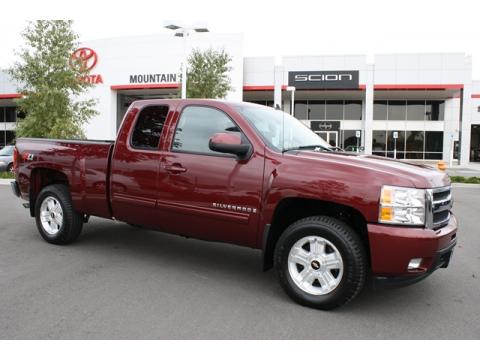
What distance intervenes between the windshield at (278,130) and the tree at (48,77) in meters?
14.1

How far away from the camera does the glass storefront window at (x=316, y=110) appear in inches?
1453

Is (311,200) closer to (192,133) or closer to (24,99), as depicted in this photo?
(192,133)

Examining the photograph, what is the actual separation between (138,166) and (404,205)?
2846 millimetres

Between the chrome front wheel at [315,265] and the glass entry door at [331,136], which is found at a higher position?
the glass entry door at [331,136]

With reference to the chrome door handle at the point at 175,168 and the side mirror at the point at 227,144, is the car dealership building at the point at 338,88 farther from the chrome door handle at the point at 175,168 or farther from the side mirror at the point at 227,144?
the side mirror at the point at 227,144

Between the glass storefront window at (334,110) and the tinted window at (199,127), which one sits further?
the glass storefront window at (334,110)

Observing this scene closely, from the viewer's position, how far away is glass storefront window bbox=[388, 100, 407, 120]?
119 feet

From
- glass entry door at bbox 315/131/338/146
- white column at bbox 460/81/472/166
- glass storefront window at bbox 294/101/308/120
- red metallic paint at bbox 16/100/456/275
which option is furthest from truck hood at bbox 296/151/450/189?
glass storefront window at bbox 294/101/308/120

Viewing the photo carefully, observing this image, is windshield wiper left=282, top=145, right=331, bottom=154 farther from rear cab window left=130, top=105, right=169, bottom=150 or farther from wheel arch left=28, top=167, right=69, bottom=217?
wheel arch left=28, top=167, right=69, bottom=217

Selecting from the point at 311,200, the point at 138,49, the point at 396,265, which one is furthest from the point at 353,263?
the point at 138,49

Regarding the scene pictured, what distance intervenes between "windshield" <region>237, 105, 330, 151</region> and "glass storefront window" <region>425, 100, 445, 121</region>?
3463 centimetres

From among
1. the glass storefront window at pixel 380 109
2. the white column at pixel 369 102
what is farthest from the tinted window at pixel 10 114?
the glass storefront window at pixel 380 109

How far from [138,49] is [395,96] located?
2052 cm

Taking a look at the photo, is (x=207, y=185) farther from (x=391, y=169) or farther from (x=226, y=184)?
(x=391, y=169)
